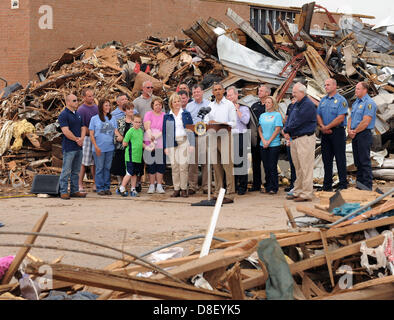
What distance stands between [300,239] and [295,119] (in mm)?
6588

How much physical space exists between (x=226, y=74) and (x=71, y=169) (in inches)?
213

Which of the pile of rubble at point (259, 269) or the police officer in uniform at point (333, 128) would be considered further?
the police officer in uniform at point (333, 128)

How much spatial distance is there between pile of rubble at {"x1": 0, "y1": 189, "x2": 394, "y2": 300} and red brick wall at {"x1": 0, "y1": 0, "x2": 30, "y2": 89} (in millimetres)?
18480

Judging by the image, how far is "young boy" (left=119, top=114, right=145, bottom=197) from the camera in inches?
505

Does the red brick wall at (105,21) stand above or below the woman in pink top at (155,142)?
above

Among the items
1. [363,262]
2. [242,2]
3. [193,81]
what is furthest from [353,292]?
[242,2]

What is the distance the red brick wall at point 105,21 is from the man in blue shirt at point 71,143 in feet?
35.2

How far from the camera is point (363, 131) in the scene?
11.6m

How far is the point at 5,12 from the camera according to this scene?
22391mm

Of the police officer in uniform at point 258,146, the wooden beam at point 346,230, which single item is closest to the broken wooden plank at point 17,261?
the wooden beam at point 346,230

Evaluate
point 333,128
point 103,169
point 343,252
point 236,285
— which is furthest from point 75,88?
point 236,285

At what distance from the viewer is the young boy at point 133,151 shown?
42.1ft

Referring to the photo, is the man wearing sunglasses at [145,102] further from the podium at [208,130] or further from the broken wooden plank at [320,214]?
the broken wooden plank at [320,214]

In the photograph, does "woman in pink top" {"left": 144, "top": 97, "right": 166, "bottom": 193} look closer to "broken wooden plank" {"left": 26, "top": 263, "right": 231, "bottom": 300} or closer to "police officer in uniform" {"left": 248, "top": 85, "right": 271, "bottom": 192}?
"police officer in uniform" {"left": 248, "top": 85, "right": 271, "bottom": 192}
